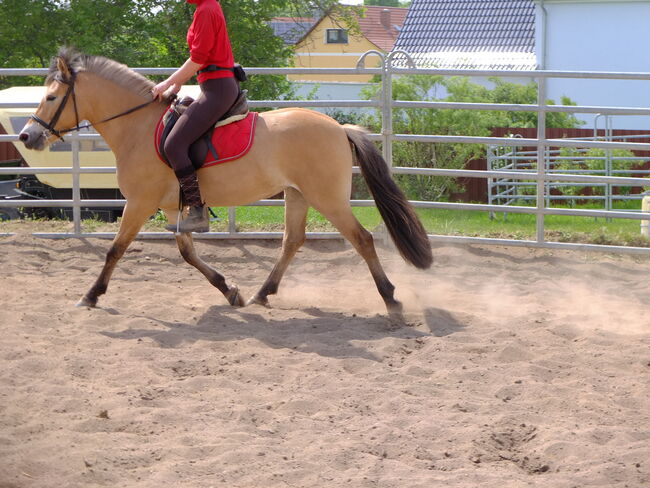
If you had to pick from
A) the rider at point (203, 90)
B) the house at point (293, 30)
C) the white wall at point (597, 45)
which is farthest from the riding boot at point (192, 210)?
the white wall at point (597, 45)

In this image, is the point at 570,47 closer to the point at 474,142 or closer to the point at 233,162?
the point at 474,142

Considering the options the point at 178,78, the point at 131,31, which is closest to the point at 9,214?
the point at 178,78

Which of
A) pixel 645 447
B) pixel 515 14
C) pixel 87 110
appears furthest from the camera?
pixel 515 14

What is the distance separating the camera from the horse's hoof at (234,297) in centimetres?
713

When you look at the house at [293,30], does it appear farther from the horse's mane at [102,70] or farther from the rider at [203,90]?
the rider at [203,90]

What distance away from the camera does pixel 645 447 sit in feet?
13.6

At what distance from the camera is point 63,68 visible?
6805mm

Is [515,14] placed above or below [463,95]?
above

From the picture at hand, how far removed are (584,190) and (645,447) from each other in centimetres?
1327

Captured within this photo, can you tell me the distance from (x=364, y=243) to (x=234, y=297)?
1.12m

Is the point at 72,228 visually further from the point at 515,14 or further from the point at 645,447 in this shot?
the point at 515,14

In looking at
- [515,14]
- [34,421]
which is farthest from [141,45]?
[515,14]

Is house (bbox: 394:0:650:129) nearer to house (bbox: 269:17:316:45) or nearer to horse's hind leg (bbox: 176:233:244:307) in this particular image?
house (bbox: 269:17:316:45)

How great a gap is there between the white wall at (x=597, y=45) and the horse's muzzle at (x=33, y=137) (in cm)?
2535
